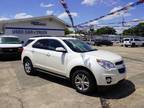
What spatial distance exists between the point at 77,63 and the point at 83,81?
0.60m

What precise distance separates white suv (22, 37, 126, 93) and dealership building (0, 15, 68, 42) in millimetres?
17067

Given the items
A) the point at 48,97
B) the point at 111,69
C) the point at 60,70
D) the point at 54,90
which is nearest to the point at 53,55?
the point at 60,70

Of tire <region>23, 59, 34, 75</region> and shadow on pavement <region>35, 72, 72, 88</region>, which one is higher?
tire <region>23, 59, 34, 75</region>

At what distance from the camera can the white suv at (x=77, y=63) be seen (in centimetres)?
655

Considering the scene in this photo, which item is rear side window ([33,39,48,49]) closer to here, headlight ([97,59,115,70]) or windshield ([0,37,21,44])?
headlight ([97,59,115,70])

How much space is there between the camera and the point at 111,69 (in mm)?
6559

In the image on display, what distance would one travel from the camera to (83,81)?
22.5 ft

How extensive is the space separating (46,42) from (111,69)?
319cm

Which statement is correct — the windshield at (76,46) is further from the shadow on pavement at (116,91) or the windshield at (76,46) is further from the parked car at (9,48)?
the parked car at (9,48)

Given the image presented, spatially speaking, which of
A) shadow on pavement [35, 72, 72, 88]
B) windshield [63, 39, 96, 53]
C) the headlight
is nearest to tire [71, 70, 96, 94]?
the headlight

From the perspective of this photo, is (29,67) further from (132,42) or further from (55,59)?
(132,42)

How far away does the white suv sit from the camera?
21.5ft

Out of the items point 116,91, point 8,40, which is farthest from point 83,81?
point 8,40

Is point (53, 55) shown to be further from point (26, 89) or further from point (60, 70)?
point (26, 89)
